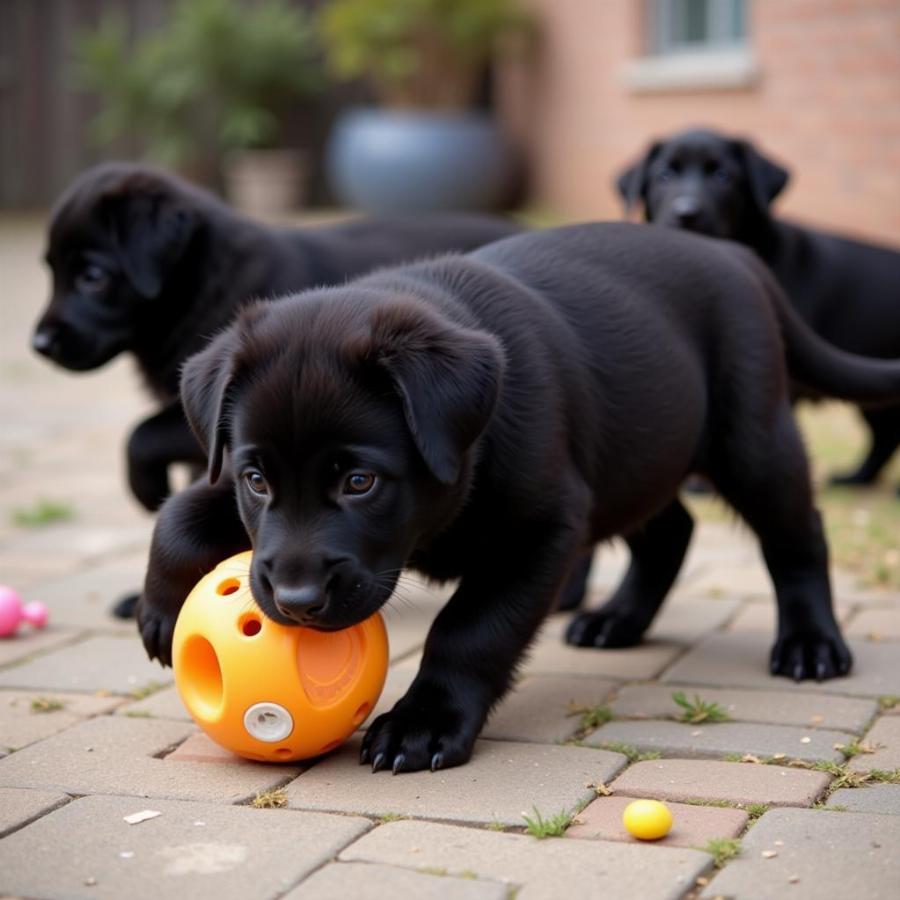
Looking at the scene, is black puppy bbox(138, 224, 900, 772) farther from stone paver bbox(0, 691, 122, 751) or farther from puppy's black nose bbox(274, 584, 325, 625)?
stone paver bbox(0, 691, 122, 751)

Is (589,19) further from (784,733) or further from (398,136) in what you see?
(784,733)

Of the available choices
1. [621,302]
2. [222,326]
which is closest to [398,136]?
[222,326]

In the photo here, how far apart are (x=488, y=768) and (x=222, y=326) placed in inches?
81.6

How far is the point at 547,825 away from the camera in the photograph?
2.66m

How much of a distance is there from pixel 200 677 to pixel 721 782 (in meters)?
1.06

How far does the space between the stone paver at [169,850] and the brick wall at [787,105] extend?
28.7ft

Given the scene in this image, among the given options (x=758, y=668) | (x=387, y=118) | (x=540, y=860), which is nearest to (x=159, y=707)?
(x=540, y=860)

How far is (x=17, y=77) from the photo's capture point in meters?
19.2

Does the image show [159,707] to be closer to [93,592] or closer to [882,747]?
[93,592]

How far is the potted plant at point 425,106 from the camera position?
1473 centimetres

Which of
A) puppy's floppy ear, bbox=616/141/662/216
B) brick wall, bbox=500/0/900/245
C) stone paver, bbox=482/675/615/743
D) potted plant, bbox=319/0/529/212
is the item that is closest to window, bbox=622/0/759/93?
brick wall, bbox=500/0/900/245

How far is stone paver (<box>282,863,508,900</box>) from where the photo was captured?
94.3 inches

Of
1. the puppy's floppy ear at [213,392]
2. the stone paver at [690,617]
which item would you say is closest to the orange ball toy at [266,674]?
the puppy's floppy ear at [213,392]

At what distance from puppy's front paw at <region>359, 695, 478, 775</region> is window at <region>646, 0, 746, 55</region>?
11.0 metres
